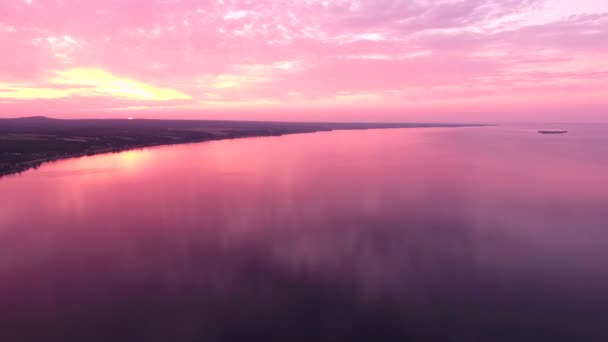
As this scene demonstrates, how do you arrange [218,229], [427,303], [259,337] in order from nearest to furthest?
[259,337] → [427,303] → [218,229]

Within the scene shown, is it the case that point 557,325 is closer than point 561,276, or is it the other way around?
point 557,325

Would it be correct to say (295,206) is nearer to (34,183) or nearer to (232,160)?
(34,183)

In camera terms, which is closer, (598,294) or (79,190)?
(598,294)

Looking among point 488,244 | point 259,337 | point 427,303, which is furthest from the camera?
point 488,244

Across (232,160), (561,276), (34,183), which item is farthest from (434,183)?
(34,183)

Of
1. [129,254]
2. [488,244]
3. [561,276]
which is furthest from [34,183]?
[561,276]

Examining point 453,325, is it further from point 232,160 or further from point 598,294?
point 232,160
